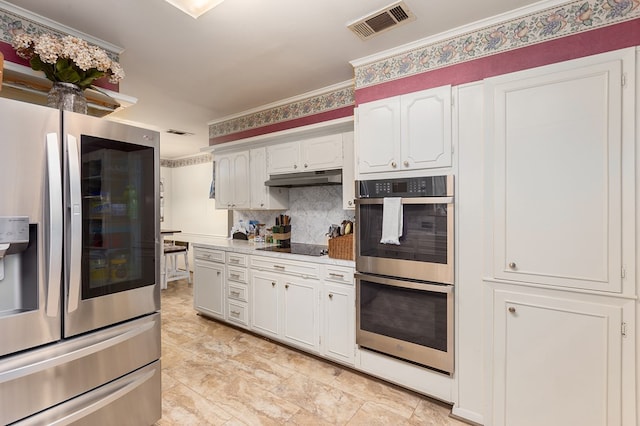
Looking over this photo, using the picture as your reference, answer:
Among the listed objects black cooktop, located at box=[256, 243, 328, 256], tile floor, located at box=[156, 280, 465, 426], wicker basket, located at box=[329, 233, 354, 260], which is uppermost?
wicker basket, located at box=[329, 233, 354, 260]

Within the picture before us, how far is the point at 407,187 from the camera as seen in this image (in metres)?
2.18

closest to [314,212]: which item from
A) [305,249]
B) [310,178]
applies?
[305,249]

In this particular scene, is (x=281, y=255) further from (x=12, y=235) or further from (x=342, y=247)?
(x=12, y=235)

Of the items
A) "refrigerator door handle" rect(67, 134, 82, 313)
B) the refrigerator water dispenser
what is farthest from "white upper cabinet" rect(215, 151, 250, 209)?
the refrigerator water dispenser

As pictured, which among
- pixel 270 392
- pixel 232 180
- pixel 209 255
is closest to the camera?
pixel 270 392

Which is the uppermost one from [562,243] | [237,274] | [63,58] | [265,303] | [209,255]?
[63,58]

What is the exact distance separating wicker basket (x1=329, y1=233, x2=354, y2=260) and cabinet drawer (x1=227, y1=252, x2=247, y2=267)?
1.09 metres

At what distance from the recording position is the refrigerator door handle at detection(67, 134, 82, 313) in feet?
4.54

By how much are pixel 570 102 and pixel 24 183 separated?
2700mm

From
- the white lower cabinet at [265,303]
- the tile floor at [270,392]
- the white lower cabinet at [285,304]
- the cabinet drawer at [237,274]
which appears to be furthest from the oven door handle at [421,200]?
the cabinet drawer at [237,274]

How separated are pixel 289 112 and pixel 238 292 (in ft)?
6.90

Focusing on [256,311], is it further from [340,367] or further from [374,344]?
[374,344]

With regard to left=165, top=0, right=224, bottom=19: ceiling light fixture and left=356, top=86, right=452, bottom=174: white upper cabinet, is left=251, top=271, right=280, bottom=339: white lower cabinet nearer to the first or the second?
left=356, top=86, right=452, bottom=174: white upper cabinet

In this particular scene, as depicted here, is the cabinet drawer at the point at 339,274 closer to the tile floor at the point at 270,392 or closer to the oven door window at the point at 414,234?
the oven door window at the point at 414,234
